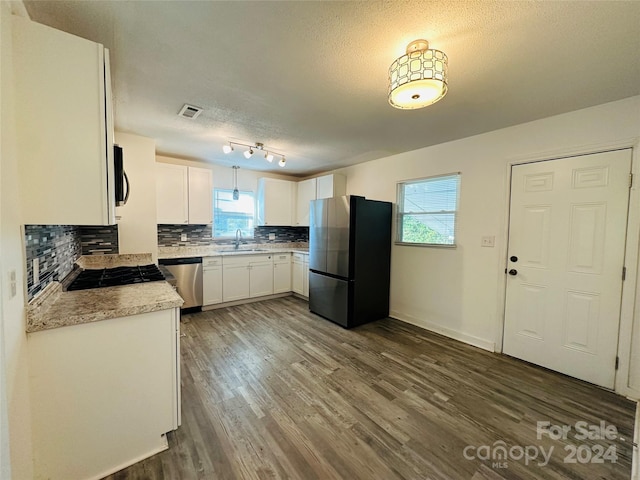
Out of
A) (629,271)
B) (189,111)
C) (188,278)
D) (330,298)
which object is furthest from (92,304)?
(629,271)

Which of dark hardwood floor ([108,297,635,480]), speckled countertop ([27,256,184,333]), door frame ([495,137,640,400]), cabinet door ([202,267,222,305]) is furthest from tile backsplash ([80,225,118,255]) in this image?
door frame ([495,137,640,400])

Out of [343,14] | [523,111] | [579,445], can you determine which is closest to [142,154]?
[343,14]

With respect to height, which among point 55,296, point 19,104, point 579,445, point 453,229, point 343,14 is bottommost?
point 579,445

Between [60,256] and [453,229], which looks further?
[453,229]

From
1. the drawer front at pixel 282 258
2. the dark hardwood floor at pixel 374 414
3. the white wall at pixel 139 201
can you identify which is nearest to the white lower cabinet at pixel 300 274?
the drawer front at pixel 282 258

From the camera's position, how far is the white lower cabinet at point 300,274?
455 centimetres

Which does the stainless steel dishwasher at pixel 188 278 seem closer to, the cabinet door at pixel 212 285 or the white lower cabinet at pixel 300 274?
the cabinet door at pixel 212 285

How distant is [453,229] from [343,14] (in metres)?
2.63

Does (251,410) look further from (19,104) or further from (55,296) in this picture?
(19,104)

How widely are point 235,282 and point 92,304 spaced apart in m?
2.75

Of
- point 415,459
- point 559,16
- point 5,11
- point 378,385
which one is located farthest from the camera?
point 378,385

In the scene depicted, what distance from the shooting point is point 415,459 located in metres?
1.51

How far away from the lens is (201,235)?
4434 mm

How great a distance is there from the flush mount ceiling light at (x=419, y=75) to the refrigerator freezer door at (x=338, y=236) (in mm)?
1861
